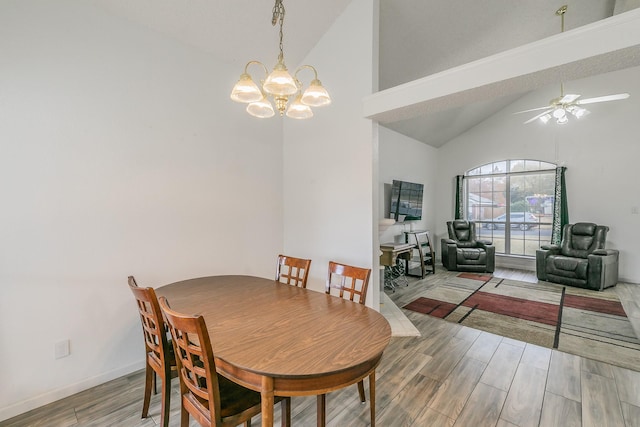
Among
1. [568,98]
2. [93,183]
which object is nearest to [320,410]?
[93,183]

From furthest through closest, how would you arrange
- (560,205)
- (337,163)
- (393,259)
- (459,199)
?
1. (459,199)
2. (560,205)
3. (393,259)
4. (337,163)

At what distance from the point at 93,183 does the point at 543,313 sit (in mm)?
5015

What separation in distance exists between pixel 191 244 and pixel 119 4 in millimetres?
2023

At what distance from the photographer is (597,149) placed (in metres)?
5.34

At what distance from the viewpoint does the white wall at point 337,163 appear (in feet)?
9.61

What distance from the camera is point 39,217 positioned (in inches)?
77.0

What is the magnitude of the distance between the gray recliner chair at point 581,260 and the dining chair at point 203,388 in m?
5.51

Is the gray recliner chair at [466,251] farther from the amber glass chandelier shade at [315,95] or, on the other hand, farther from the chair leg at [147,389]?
the chair leg at [147,389]

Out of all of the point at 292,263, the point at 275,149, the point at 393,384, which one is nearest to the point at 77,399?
the point at 292,263

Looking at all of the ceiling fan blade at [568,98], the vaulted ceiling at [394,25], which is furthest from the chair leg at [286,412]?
the ceiling fan blade at [568,98]

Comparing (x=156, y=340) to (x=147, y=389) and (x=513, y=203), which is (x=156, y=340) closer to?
(x=147, y=389)

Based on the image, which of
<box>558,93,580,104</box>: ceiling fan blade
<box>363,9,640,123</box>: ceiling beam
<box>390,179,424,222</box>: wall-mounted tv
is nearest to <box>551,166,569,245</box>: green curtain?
<box>558,93,580,104</box>: ceiling fan blade

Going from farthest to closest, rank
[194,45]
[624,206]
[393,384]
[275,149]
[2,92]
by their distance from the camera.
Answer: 1. [624,206]
2. [275,149]
3. [194,45]
4. [393,384]
5. [2,92]

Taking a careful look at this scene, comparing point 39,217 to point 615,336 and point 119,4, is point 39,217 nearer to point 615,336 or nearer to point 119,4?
point 119,4
